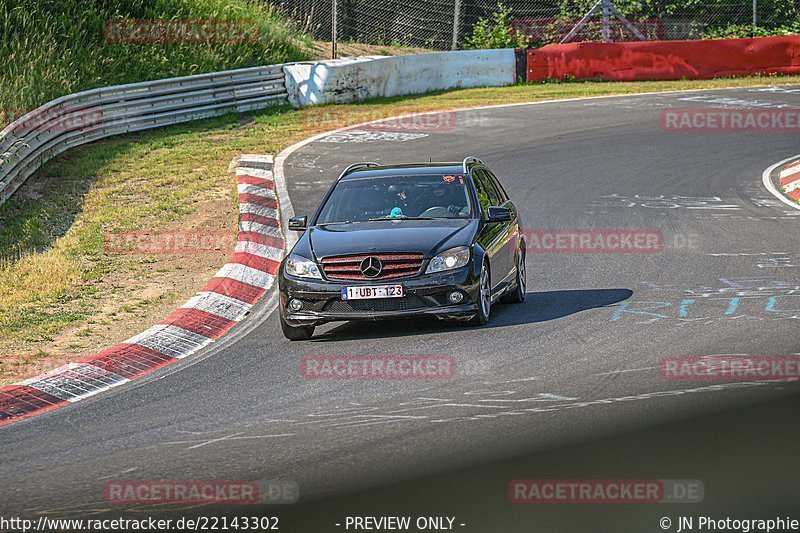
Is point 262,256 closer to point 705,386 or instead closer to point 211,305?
point 211,305

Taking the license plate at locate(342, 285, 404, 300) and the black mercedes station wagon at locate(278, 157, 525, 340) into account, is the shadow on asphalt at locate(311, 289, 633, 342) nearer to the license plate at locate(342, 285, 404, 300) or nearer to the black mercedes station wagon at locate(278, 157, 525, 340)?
the black mercedes station wagon at locate(278, 157, 525, 340)

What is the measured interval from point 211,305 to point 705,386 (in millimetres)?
5644

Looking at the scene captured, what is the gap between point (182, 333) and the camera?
1116 cm

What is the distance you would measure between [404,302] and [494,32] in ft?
84.3

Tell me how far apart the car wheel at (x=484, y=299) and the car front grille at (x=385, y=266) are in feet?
2.05

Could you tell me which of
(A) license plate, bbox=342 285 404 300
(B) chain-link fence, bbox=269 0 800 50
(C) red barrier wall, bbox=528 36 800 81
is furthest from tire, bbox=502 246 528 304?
(B) chain-link fence, bbox=269 0 800 50

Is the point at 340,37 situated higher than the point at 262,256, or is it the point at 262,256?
the point at 340,37

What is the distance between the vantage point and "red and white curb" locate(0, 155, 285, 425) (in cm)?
923

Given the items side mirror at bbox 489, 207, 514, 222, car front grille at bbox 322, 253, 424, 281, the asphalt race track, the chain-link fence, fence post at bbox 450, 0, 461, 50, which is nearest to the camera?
the asphalt race track

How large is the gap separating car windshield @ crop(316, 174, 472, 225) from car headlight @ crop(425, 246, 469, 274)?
0.99m

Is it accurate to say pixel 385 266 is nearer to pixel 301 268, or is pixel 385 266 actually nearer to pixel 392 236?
pixel 392 236

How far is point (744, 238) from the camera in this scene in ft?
49.9

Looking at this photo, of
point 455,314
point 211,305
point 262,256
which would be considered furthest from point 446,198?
point 262,256

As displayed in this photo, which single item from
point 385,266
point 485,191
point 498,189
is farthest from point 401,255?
point 498,189
